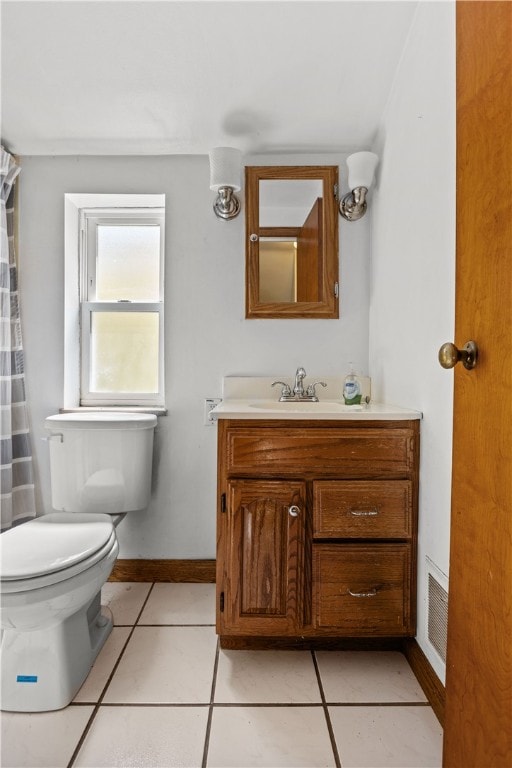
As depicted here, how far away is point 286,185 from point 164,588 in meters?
1.91

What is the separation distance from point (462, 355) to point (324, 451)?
69 centimetres

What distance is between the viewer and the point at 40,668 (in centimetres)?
123

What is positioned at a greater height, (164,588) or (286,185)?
(286,185)

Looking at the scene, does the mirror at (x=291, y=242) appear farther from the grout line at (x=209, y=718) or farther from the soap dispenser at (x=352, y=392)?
the grout line at (x=209, y=718)

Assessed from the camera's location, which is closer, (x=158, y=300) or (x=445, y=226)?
(x=445, y=226)

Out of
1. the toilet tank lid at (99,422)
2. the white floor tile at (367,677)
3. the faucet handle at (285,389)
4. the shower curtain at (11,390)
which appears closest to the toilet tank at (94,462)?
the toilet tank lid at (99,422)

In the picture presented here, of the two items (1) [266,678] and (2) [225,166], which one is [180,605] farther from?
(2) [225,166]

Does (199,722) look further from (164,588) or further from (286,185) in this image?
(286,185)

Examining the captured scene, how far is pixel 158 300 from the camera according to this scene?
212 centimetres

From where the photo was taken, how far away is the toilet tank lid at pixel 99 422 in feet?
5.59

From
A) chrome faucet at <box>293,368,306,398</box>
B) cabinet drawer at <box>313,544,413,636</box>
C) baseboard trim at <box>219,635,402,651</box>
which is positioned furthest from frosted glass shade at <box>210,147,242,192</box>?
baseboard trim at <box>219,635,402,651</box>

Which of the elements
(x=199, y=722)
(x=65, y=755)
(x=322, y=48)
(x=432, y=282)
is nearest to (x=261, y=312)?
(x=432, y=282)

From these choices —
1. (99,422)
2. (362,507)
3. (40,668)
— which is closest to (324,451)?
(362,507)

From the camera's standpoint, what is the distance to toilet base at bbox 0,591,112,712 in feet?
3.99
